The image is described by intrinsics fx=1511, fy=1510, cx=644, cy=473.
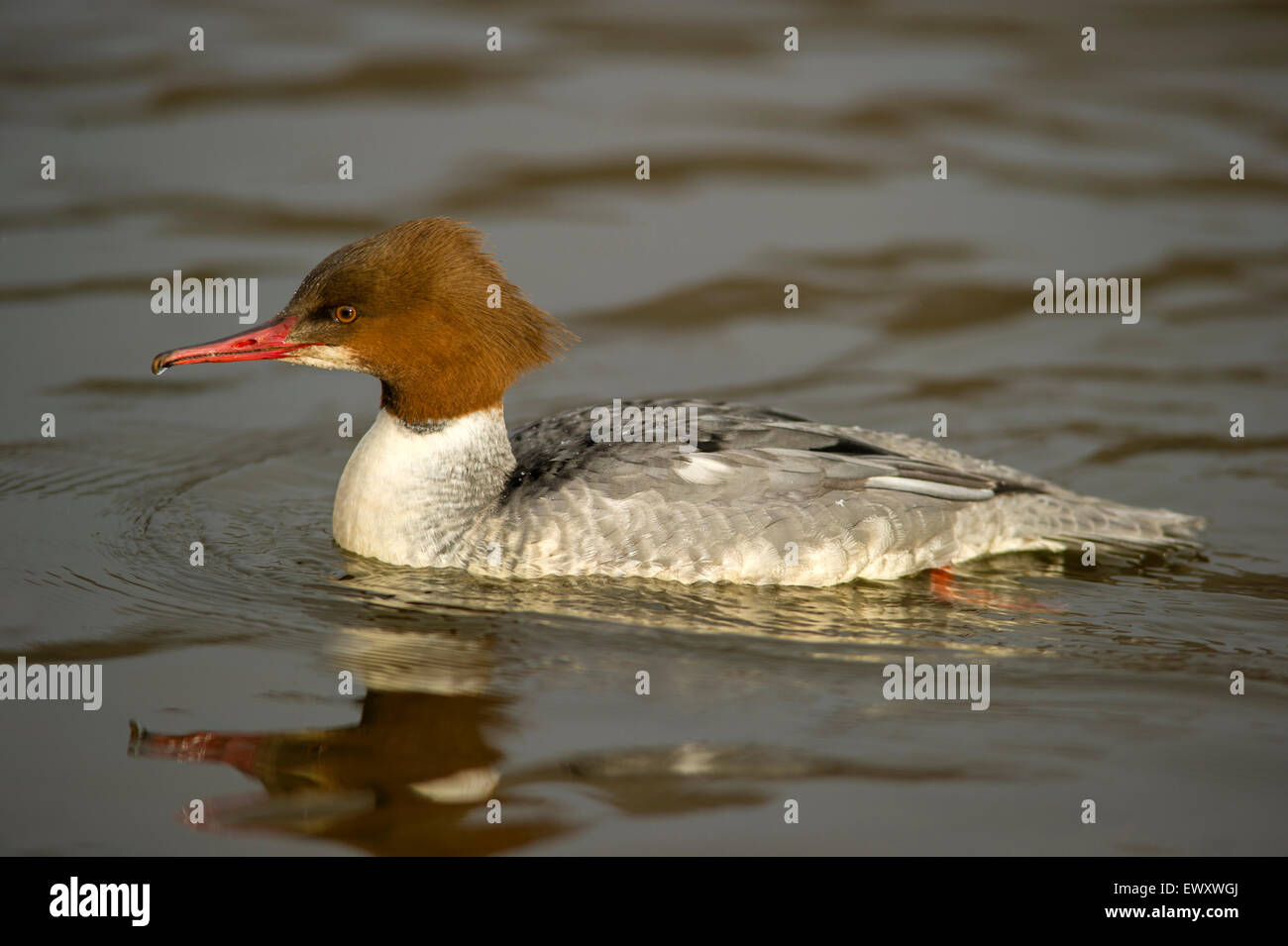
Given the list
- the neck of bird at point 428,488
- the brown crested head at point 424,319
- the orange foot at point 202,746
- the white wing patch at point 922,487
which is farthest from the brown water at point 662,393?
the brown crested head at point 424,319

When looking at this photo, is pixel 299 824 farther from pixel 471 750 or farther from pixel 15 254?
pixel 15 254

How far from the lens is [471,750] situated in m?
6.34

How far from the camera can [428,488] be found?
812 centimetres

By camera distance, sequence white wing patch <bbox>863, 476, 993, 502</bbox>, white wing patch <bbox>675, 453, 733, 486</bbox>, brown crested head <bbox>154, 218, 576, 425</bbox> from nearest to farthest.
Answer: brown crested head <bbox>154, 218, 576, 425</bbox> → white wing patch <bbox>675, 453, 733, 486</bbox> → white wing patch <bbox>863, 476, 993, 502</bbox>

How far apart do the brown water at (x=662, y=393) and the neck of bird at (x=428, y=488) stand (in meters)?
0.21

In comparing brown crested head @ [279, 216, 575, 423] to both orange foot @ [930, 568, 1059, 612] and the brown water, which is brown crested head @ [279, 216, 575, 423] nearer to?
the brown water

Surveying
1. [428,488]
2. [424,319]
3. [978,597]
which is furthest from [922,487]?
[424,319]

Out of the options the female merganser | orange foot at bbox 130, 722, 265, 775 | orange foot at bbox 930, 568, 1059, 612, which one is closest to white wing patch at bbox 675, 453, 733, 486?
the female merganser

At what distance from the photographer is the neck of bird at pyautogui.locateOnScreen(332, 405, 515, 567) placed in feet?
26.6

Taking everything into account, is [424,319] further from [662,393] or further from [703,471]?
[662,393]

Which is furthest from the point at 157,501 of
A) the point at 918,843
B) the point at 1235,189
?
the point at 1235,189

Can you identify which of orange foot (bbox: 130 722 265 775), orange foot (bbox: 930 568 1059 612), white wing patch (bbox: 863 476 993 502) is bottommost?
orange foot (bbox: 130 722 265 775)

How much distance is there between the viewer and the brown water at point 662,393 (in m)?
6.15

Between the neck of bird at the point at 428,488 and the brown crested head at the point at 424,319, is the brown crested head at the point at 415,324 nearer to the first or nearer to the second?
the brown crested head at the point at 424,319
